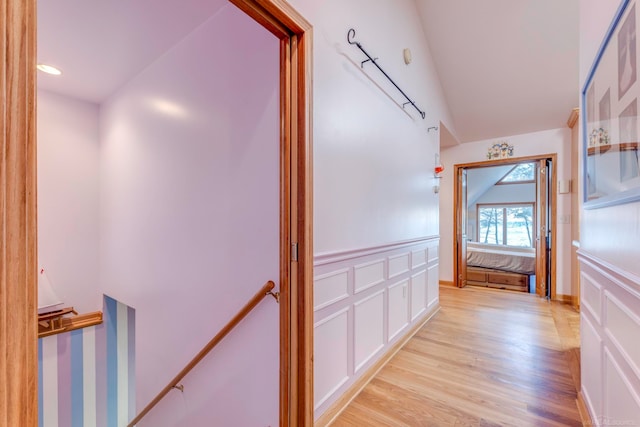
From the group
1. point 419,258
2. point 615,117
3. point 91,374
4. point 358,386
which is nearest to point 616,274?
point 615,117

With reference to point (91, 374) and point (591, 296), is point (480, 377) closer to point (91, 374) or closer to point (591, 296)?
point (591, 296)

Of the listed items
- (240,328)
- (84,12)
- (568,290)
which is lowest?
(568,290)

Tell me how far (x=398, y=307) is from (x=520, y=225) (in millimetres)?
6525

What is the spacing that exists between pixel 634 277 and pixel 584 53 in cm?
144

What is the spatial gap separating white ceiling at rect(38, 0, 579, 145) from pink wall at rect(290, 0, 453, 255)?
1.81ft

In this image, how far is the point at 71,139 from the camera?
3.25 meters

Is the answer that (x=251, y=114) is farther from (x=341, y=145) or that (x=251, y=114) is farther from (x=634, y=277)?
A: (x=634, y=277)

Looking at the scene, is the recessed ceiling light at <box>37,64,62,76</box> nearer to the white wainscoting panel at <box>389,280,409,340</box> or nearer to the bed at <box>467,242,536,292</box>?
the white wainscoting panel at <box>389,280,409,340</box>

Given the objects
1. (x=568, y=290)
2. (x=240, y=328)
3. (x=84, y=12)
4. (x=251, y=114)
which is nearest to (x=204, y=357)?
(x=240, y=328)

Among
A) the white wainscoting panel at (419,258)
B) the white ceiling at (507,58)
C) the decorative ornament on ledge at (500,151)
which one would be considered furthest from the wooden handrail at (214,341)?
the decorative ornament on ledge at (500,151)

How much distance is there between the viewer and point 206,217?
A: 6.26 feet

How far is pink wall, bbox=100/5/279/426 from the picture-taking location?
1541 millimetres

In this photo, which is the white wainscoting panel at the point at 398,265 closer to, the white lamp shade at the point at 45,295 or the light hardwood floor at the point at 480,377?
the light hardwood floor at the point at 480,377

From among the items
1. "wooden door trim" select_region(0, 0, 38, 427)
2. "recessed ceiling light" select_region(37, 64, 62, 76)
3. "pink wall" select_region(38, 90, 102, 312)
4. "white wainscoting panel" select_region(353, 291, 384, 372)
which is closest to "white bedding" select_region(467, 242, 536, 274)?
"white wainscoting panel" select_region(353, 291, 384, 372)
